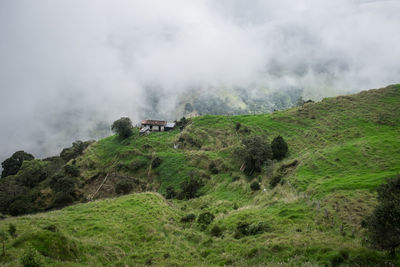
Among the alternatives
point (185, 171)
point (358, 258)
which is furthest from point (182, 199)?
point (358, 258)

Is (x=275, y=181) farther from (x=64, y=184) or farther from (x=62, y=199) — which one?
(x=64, y=184)

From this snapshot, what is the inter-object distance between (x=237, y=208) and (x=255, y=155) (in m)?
20.7

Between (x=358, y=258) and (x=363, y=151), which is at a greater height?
(x=363, y=151)

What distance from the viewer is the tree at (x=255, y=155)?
52.1 metres

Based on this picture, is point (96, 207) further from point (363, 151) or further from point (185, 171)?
point (363, 151)

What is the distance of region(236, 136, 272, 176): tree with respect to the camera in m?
52.1

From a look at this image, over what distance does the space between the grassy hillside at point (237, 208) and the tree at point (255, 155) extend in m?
2.48

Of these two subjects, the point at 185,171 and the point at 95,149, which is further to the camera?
the point at 95,149

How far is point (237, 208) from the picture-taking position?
112 feet

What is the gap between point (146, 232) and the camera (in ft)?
81.5

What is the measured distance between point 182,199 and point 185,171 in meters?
13.2

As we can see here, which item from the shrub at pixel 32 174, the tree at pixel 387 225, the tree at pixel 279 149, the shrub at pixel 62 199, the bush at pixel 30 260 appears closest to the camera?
the bush at pixel 30 260

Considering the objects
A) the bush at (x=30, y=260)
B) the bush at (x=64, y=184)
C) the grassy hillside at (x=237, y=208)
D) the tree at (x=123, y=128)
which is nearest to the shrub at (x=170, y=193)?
the grassy hillside at (x=237, y=208)

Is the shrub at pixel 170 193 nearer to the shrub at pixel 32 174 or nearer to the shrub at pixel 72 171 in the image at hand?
the shrub at pixel 72 171
